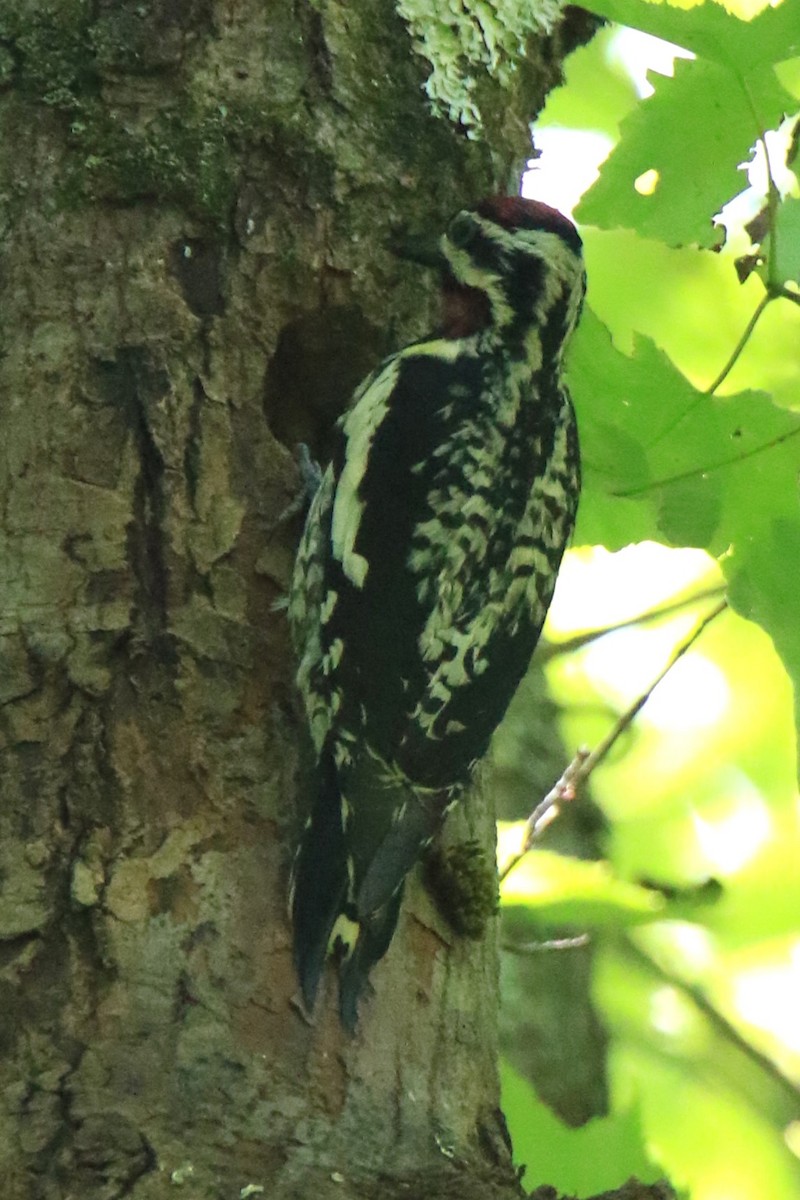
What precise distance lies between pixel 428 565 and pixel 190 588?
392 mm

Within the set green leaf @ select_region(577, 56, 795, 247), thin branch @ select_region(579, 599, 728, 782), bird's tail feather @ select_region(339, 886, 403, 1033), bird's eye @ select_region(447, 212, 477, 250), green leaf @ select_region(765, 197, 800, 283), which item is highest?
bird's eye @ select_region(447, 212, 477, 250)

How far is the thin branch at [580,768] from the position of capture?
10.2 ft

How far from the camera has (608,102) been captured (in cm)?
394

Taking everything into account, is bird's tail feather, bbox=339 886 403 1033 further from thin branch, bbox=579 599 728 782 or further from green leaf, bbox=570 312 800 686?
thin branch, bbox=579 599 728 782

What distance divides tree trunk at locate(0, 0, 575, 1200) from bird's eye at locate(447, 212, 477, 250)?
7cm

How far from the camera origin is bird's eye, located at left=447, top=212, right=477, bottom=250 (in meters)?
2.70

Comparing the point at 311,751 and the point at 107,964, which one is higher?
the point at 311,751

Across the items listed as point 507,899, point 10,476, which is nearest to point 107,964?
point 10,476

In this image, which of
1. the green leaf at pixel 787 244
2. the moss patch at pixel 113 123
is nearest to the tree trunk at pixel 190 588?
the moss patch at pixel 113 123

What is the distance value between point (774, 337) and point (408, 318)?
1.78m

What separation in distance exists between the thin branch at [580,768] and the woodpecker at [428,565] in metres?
0.56

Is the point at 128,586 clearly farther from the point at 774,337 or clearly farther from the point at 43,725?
the point at 774,337

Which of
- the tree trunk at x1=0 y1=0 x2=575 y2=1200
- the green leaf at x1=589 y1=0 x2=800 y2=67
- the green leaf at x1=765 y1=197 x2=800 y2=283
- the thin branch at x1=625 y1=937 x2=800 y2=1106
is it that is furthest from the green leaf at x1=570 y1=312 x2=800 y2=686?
the thin branch at x1=625 y1=937 x2=800 y2=1106

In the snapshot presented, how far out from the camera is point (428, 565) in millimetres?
2500
